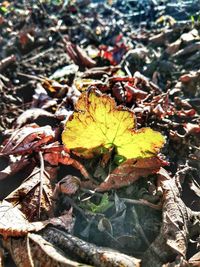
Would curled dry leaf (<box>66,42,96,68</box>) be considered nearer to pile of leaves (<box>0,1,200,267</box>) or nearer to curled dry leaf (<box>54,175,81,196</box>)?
pile of leaves (<box>0,1,200,267</box>)

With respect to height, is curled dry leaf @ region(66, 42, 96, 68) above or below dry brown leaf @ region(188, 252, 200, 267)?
above

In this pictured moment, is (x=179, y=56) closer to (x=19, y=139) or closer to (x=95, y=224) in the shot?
(x=19, y=139)

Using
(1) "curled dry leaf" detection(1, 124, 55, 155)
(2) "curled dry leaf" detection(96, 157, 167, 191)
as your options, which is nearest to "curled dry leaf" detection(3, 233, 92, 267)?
(2) "curled dry leaf" detection(96, 157, 167, 191)

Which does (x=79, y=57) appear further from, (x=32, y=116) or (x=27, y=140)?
(x=27, y=140)

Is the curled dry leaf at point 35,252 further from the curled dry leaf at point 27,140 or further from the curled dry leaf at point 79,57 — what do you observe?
the curled dry leaf at point 79,57

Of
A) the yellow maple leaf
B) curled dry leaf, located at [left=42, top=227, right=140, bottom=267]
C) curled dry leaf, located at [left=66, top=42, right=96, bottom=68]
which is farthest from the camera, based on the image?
curled dry leaf, located at [left=66, top=42, right=96, bottom=68]

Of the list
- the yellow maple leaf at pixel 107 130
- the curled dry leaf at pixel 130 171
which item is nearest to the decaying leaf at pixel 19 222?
the curled dry leaf at pixel 130 171

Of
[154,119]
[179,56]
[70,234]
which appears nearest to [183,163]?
[154,119]

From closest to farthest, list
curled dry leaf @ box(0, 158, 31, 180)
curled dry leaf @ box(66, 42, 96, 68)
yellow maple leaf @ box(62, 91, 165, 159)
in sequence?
yellow maple leaf @ box(62, 91, 165, 159) → curled dry leaf @ box(0, 158, 31, 180) → curled dry leaf @ box(66, 42, 96, 68)

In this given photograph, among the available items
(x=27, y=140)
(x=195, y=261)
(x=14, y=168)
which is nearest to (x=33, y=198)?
(x=14, y=168)
